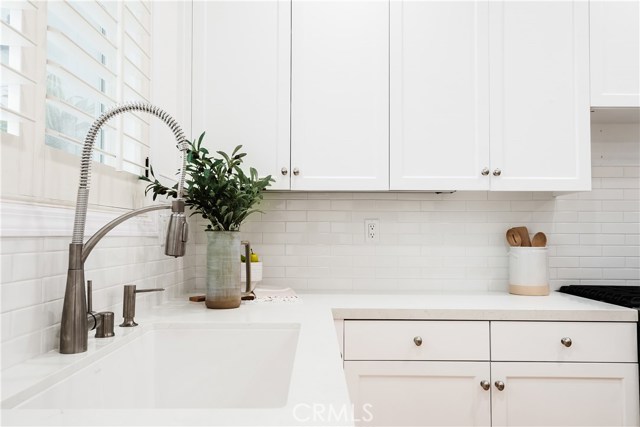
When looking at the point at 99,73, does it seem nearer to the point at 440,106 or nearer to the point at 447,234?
the point at 440,106

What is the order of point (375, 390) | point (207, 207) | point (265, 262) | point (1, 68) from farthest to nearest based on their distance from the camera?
point (265, 262) < point (375, 390) < point (207, 207) < point (1, 68)

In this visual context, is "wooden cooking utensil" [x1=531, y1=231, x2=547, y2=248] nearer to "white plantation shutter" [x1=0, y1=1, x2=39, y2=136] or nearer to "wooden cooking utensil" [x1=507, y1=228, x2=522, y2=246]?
"wooden cooking utensil" [x1=507, y1=228, x2=522, y2=246]

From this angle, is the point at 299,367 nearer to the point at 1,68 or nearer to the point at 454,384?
the point at 1,68

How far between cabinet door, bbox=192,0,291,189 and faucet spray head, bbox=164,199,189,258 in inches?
36.0

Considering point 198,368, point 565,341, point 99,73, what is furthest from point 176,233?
point 565,341

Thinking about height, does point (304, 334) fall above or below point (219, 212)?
below

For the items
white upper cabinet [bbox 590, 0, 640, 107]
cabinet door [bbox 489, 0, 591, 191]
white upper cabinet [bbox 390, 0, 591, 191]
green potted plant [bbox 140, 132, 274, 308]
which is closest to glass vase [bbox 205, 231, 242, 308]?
green potted plant [bbox 140, 132, 274, 308]

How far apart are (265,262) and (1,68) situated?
5.12 ft

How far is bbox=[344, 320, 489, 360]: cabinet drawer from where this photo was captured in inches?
70.1

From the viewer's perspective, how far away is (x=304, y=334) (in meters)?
1.25

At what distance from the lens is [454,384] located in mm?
1775

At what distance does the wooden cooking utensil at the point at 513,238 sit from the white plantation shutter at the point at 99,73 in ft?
5.68

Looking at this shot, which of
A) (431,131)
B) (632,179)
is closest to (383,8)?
(431,131)

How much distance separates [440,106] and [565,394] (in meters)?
1.28
